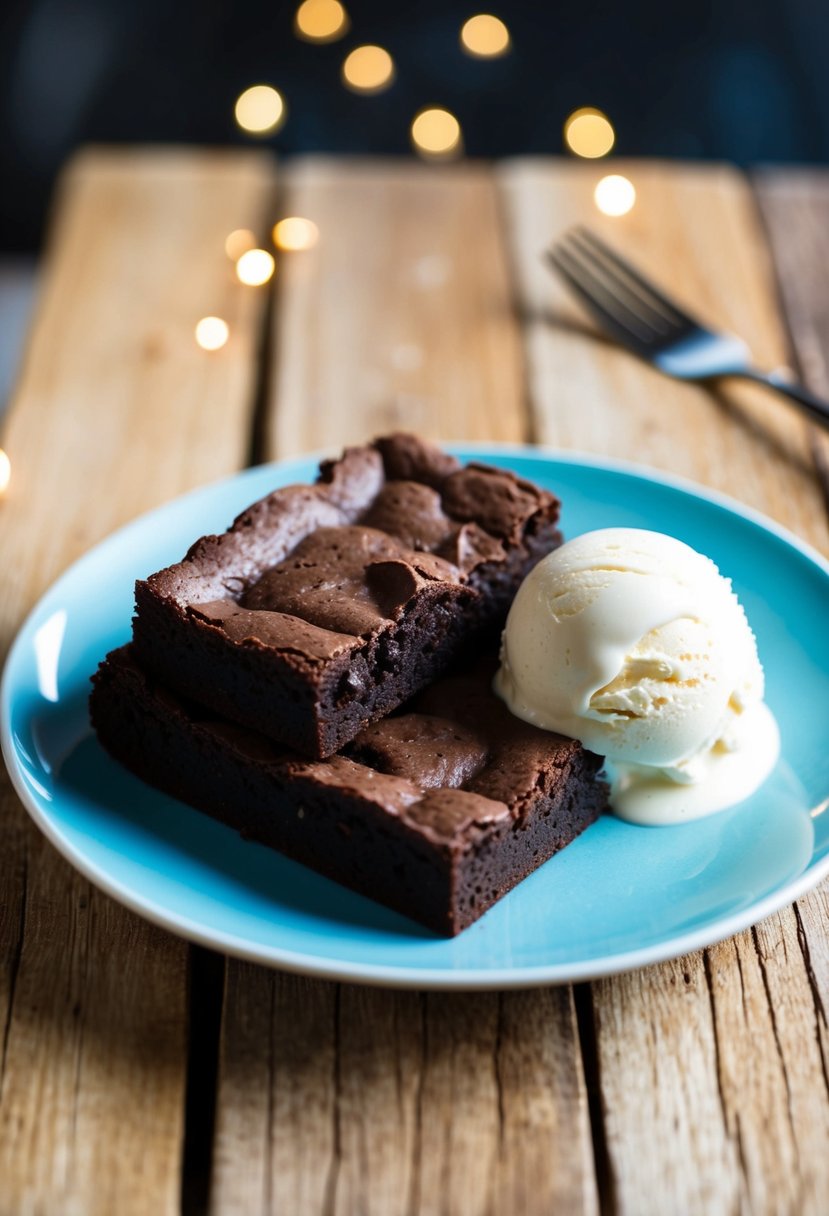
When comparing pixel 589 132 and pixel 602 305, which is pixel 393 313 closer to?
pixel 602 305

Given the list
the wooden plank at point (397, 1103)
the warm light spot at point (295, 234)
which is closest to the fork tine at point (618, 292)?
the warm light spot at point (295, 234)

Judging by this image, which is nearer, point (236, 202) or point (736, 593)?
point (736, 593)

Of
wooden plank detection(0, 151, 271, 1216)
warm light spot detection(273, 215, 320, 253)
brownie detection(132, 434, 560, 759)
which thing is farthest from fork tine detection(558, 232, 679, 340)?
brownie detection(132, 434, 560, 759)

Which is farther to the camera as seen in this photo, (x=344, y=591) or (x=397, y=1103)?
(x=344, y=591)

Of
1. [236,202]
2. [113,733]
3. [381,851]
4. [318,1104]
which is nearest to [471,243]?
[236,202]

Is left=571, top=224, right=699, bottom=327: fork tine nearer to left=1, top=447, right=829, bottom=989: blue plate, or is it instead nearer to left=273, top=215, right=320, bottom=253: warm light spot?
left=273, top=215, right=320, bottom=253: warm light spot

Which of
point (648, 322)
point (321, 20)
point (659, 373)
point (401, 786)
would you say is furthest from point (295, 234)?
point (401, 786)

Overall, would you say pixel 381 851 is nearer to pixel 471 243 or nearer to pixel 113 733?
pixel 113 733
